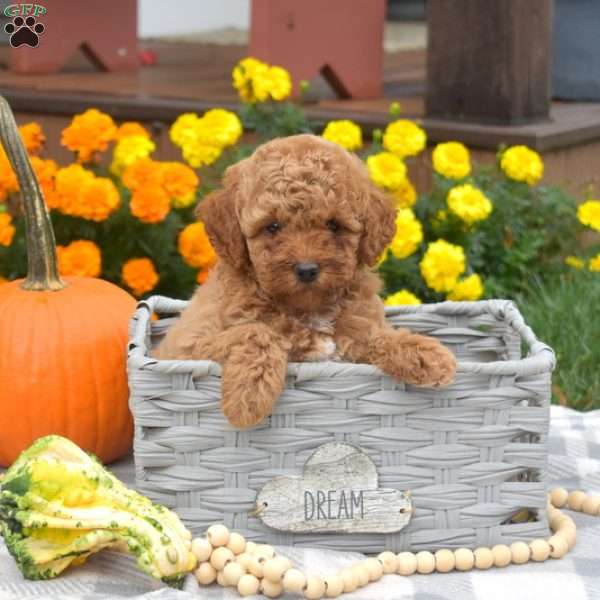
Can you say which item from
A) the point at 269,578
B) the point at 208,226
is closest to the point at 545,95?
the point at 208,226

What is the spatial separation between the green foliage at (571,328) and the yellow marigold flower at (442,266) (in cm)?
36

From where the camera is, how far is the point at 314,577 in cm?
245

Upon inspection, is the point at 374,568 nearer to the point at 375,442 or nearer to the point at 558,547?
the point at 375,442

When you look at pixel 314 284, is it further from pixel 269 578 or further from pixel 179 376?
pixel 269 578

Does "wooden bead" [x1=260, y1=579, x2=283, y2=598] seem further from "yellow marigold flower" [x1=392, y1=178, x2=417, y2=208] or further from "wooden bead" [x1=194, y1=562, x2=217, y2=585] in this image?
"yellow marigold flower" [x1=392, y1=178, x2=417, y2=208]

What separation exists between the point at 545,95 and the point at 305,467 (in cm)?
285

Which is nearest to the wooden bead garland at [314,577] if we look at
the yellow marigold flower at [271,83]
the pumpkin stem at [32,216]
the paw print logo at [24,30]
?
the pumpkin stem at [32,216]

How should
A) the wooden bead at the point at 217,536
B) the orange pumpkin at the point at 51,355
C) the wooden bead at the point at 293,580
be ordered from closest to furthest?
the wooden bead at the point at 293,580 < the wooden bead at the point at 217,536 < the orange pumpkin at the point at 51,355

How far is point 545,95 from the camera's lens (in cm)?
499

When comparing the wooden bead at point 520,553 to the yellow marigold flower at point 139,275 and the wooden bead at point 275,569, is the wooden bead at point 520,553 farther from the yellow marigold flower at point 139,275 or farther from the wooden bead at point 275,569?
the yellow marigold flower at point 139,275

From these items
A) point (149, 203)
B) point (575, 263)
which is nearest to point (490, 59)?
point (575, 263)

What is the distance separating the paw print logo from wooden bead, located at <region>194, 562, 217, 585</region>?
2.05 m

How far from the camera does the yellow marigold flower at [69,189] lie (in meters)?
3.81

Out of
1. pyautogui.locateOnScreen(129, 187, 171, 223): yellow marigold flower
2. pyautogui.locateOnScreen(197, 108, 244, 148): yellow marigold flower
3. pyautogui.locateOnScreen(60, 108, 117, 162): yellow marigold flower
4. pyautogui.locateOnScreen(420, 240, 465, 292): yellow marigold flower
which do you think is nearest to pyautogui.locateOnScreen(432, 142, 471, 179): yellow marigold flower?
pyautogui.locateOnScreen(420, 240, 465, 292): yellow marigold flower
